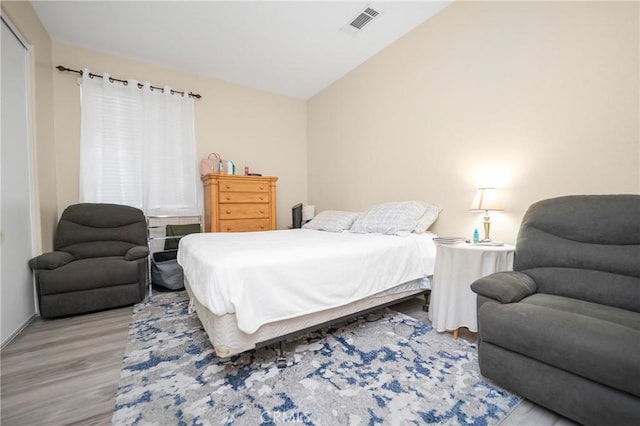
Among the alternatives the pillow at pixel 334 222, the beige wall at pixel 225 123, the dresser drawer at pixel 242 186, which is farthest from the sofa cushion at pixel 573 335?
the beige wall at pixel 225 123

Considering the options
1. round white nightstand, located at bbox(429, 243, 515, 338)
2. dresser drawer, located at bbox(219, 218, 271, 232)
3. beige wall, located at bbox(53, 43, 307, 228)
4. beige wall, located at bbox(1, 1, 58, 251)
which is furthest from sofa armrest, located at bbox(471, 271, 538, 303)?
beige wall, located at bbox(1, 1, 58, 251)

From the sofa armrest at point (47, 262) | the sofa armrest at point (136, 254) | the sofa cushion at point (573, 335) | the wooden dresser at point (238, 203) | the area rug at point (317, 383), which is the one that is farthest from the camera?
the wooden dresser at point (238, 203)

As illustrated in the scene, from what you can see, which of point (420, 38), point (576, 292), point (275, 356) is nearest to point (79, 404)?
point (275, 356)

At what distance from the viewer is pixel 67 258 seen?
2.38m

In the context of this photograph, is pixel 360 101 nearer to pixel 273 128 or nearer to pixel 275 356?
pixel 273 128

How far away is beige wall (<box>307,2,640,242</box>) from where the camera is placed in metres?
1.64

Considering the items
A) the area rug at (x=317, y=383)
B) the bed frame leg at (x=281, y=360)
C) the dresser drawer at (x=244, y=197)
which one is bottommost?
the area rug at (x=317, y=383)

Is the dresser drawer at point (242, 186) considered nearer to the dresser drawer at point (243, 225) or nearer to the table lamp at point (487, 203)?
the dresser drawer at point (243, 225)

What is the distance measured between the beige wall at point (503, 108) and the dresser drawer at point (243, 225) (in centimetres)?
144

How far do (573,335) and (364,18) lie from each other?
292cm

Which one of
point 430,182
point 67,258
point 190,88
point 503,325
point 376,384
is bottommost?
point 376,384

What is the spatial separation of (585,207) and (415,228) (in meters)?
1.13

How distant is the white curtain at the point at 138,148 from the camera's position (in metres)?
3.03

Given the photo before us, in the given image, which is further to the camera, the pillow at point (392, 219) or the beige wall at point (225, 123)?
the beige wall at point (225, 123)
